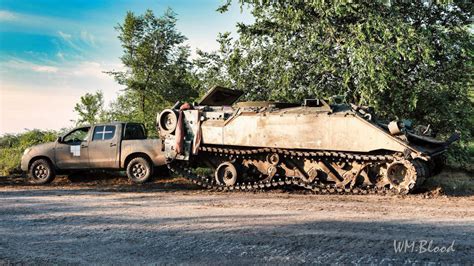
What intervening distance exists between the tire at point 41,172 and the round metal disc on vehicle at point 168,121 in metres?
3.78

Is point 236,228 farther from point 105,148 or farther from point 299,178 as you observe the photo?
point 105,148

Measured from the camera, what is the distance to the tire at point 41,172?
14.4m

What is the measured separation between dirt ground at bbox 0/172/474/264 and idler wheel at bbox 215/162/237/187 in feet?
4.40

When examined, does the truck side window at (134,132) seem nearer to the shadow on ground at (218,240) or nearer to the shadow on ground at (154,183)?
the shadow on ground at (154,183)

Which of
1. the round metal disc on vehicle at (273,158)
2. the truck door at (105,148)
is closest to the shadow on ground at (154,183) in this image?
the truck door at (105,148)

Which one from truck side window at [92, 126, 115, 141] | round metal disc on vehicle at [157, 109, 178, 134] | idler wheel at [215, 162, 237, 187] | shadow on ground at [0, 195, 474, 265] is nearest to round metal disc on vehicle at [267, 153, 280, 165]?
idler wheel at [215, 162, 237, 187]

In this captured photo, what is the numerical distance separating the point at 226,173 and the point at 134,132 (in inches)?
147

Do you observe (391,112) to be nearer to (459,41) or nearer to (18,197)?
(459,41)

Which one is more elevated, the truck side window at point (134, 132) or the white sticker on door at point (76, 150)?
the truck side window at point (134, 132)

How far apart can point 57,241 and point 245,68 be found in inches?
484

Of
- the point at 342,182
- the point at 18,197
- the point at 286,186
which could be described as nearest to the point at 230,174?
the point at 286,186

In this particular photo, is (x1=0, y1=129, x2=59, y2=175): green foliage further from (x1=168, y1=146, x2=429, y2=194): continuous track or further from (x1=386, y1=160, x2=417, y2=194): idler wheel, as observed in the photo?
(x1=386, y1=160, x2=417, y2=194): idler wheel

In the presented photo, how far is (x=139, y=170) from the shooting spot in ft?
45.6

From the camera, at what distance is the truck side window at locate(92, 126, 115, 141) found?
14.1 m
